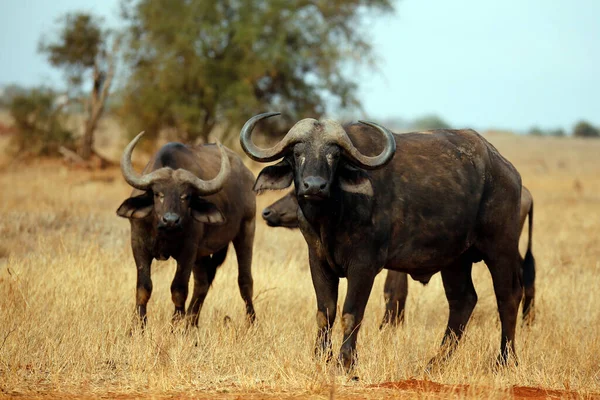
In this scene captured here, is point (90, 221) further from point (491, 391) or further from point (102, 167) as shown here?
point (102, 167)

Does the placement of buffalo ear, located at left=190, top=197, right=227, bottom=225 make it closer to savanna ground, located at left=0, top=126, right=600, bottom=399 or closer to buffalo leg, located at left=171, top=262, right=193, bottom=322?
buffalo leg, located at left=171, top=262, right=193, bottom=322

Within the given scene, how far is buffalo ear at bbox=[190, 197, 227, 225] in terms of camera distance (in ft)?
27.7

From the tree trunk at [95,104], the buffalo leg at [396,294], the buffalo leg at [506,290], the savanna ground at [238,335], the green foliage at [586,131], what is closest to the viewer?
the savanna ground at [238,335]

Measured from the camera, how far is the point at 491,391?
18.6 feet

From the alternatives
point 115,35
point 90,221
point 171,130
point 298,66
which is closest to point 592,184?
point 298,66

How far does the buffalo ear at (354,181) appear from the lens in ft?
21.8

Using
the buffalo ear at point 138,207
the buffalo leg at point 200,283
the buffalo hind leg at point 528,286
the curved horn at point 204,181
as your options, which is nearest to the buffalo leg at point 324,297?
the curved horn at point 204,181

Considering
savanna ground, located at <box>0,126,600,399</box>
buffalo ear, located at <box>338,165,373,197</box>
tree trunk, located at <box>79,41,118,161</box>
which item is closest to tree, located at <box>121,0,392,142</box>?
tree trunk, located at <box>79,41,118,161</box>

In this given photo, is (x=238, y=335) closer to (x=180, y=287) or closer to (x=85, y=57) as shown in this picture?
(x=180, y=287)

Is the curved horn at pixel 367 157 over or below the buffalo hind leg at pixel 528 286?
over

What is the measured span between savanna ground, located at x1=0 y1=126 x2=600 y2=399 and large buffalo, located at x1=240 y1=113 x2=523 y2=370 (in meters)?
0.42

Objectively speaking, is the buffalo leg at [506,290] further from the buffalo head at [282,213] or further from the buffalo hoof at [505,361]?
the buffalo head at [282,213]

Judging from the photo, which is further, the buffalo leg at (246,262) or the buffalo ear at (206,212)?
the buffalo leg at (246,262)

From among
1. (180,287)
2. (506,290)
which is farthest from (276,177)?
(506,290)
